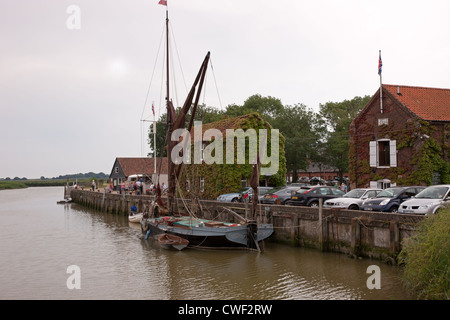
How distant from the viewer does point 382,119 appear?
33000mm

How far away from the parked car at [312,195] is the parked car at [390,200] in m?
5.17

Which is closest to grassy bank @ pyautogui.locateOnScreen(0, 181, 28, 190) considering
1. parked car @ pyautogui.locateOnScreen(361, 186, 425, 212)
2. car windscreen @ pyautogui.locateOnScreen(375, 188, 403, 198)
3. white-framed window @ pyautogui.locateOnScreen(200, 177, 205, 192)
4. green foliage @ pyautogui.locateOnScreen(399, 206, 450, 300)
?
white-framed window @ pyautogui.locateOnScreen(200, 177, 205, 192)

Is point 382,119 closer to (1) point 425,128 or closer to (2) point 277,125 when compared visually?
(1) point 425,128

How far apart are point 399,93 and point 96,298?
27.8 metres

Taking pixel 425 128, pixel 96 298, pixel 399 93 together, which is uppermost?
pixel 399 93

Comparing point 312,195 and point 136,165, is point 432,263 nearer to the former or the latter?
point 312,195

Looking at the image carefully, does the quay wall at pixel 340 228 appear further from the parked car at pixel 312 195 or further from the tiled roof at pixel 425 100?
the tiled roof at pixel 425 100

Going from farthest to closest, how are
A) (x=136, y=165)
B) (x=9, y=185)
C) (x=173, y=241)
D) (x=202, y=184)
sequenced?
(x=9, y=185) → (x=136, y=165) → (x=202, y=184) → (x=173, y=241)

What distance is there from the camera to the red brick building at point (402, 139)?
29.9 m

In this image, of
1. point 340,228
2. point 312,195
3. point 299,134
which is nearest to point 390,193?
point 340,228

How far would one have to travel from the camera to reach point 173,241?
20.8 meters

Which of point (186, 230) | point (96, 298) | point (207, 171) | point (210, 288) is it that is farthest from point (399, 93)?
point (96, 298)

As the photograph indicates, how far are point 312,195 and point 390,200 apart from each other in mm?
6477

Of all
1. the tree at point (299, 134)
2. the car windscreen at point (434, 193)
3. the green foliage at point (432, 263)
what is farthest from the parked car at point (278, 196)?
the tree at point (299, 134)
